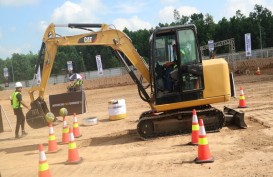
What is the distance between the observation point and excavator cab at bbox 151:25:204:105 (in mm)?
9516

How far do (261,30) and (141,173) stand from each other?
235 feet

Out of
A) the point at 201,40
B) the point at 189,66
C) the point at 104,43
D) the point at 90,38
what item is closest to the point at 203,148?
the point at 189,66

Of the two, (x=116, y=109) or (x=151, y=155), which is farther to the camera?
(x=116, y=109)

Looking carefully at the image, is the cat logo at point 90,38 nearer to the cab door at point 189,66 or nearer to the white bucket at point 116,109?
the cab door at point 189,66

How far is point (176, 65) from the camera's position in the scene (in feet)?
31.7

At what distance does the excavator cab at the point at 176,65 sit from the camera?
952cm

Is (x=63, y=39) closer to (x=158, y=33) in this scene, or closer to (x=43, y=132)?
(x=158, y=33)

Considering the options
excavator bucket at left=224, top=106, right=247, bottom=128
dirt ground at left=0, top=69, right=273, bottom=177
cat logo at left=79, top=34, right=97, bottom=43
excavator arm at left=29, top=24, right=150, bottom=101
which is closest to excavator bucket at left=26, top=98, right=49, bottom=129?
dirt ground at left=0, top=69, right=273, bottom=177

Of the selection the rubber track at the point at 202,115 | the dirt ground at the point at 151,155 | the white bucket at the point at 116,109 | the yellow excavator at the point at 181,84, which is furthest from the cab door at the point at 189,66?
the white bucket at the point at 116,109

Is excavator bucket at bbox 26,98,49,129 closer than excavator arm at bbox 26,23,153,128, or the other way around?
excavator arm at bbox 26,23,153,128

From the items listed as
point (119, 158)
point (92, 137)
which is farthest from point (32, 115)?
point (119, 158)

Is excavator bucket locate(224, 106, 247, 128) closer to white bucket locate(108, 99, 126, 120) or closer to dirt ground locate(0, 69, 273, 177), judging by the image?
dirt ground locate(0, 69, 273, 177)

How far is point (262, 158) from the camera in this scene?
7.05 metres

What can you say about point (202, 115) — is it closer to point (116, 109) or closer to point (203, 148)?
point (203, 148)
